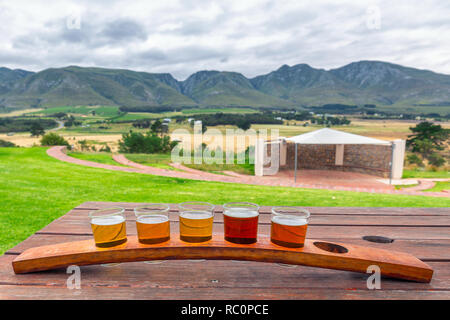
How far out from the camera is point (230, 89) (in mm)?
150750

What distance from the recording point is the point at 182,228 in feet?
3.40

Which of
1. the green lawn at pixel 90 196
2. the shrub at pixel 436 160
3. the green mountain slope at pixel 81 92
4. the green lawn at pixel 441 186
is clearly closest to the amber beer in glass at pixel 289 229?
the green lawn at pixel 90 196

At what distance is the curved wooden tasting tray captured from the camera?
961 millimetres

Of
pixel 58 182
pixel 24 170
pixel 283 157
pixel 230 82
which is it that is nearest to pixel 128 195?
pixel 58 182

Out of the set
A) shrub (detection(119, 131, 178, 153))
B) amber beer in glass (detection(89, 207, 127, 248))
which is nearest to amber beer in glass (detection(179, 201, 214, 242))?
amber beer in glass (detection(89, 207, 127, 248))

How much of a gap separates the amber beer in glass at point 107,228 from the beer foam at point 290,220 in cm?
57

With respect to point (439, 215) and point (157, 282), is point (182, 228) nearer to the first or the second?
point (157, 282)

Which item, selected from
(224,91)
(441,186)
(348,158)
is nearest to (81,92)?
(224,91)

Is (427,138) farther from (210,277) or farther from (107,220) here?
(107,220)

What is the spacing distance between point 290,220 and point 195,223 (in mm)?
348

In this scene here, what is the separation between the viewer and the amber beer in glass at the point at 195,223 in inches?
40.4

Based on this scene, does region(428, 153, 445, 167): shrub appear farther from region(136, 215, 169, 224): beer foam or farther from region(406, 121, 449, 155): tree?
region(136, 215, 169, 224): beer foam
